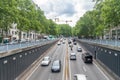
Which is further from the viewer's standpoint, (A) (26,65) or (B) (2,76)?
(A) (26,65)

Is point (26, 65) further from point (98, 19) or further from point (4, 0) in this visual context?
point (98, 19)

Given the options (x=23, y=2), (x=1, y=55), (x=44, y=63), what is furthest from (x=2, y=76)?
(x=23, y=2)

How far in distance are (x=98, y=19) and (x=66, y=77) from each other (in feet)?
146

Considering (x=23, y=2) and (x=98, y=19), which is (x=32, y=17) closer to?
(x=23, y=2)

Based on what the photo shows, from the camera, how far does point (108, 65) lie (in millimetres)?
45250

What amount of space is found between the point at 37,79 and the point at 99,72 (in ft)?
37.8

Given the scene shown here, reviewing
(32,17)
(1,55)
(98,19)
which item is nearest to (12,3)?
(1,55)

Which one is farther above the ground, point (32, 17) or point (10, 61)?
point (32, 17)

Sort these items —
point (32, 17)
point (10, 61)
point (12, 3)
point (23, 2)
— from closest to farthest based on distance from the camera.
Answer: point (10, 61) < point (12, 3) < point (23, 2) < point (32, 17)

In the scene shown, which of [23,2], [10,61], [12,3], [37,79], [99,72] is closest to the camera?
[10,61]

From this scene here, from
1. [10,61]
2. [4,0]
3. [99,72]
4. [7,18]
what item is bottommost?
[99,72]

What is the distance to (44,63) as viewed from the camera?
51.6 m

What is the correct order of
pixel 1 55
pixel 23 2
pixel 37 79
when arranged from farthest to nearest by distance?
pixel 23 2 < pixel 37 79 < pixel 1 55

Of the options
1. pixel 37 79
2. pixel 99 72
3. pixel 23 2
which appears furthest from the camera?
pixel 23 2
